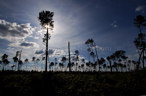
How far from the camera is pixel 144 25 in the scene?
79.7 ft

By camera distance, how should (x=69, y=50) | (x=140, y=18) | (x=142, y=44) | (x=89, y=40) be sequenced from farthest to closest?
(x=89, y=40) < (x=69, y=50) < (x=142, y=44) < (x=140, y=18)
